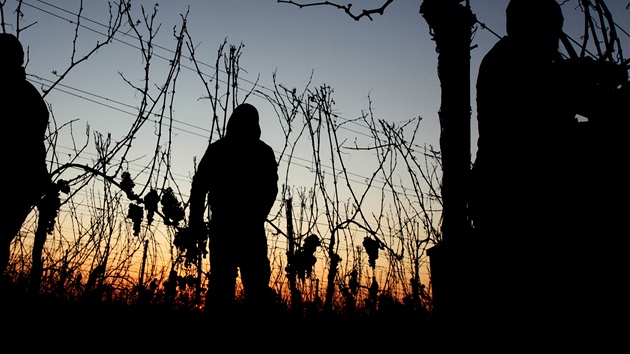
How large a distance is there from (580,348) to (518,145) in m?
0.71

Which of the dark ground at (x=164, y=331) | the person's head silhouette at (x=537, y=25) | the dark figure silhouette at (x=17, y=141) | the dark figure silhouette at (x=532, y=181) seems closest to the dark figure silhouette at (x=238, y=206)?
the dark ground at (x=164, y=331)

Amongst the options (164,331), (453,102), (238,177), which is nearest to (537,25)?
(453,102)

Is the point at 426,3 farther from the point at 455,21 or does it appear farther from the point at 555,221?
the point at 555,221

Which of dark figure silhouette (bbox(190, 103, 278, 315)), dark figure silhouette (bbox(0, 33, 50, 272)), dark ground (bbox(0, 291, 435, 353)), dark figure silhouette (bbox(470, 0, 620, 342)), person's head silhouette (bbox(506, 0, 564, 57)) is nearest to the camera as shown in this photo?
dark figure silhouette (bbox(470, 0, 620, 342))

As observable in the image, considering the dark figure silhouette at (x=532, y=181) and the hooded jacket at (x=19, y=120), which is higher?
the hooded jacket at (x=19, y=120)

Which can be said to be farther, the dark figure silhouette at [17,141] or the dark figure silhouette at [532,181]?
the dark figure silhouette at [17,141]

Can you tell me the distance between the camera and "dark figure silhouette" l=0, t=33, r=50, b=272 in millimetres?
2625

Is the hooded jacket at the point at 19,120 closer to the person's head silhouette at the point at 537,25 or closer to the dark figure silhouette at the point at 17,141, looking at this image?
the dark figure silhouette at the point at 17,141

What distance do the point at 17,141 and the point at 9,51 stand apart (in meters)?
0.53

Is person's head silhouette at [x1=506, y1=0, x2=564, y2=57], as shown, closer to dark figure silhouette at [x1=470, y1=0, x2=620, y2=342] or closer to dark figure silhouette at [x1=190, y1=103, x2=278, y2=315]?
dark figure silhouette at [x1=470, y1=0, x2=620, y2=342]

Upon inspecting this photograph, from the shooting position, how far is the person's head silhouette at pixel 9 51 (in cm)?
270

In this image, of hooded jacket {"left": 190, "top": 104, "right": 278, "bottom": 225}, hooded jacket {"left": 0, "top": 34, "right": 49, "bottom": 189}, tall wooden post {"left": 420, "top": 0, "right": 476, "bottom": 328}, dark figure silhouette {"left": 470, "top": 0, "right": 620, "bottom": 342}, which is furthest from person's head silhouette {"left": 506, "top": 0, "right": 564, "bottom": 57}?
hooded jacket {"left": 0, "top": 34, "right": 49, "bottom": 189}

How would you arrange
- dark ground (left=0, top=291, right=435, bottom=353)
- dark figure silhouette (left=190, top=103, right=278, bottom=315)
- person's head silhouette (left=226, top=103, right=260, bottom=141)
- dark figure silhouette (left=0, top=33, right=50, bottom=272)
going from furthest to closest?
person's head silhouette (left=226, top=103, right=260, bottom=141) < dark figure silhouette (left=190, top=103, right=278, bottom=315) < dark ground (left=0, top=291, right=435, bottom=353) < dark figure silhouette (left=0, top=33, right=50, bottom=272)

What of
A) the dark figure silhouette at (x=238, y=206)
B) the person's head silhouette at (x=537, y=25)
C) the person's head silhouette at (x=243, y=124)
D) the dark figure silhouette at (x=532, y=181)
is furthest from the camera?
the person's head silhouette at (x=243, y=124)
